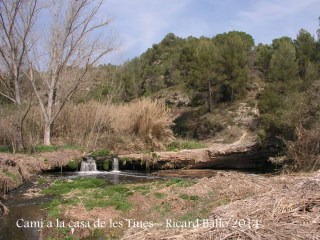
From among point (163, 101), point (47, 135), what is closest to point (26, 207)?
point (47, 135)

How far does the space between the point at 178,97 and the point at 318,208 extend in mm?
33827

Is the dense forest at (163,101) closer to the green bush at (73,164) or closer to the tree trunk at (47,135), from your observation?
the tree trunk at (47,135)

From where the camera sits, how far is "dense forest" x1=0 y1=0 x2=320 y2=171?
17.6m

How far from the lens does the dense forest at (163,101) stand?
1755cm

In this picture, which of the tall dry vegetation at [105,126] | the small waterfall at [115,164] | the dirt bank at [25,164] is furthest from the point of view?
the tall dry vegetation at [105,126]

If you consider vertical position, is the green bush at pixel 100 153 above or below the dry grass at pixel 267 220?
below

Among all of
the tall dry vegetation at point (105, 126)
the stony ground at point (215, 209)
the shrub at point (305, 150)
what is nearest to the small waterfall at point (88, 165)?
the tall dry vegetation at point (105, 126)

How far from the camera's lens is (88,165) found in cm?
1828

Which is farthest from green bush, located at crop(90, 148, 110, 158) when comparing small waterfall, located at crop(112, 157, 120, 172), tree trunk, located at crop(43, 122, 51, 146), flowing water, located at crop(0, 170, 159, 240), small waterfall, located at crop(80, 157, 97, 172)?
tree trunk, located at crop(43, 122, 51, 146)

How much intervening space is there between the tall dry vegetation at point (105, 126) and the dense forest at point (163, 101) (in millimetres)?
51

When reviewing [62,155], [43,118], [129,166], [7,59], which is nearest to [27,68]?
[7,59]

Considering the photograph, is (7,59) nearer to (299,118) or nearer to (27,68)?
(27,68)

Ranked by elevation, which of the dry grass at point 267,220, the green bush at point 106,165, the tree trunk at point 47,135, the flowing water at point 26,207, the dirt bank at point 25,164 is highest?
the tree trunk at point 47,135

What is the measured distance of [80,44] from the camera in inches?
879
